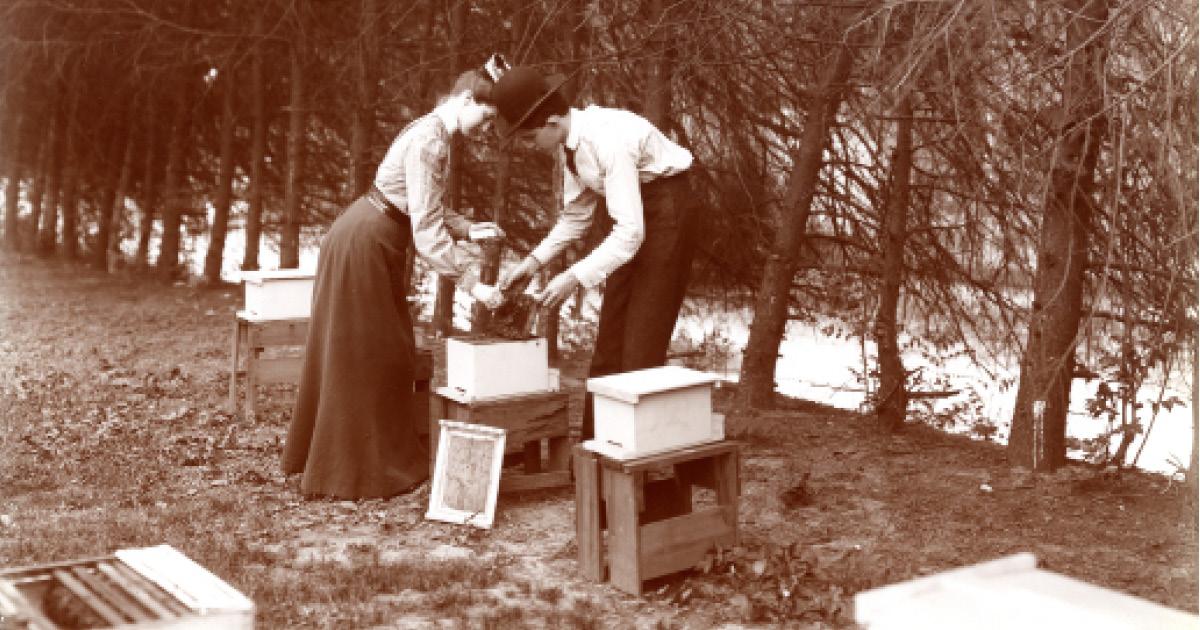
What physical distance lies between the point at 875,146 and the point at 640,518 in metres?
4.47

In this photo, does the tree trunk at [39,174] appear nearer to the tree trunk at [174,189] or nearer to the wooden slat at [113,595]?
the tree trunk at [174,189]

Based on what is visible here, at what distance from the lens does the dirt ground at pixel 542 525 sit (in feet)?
16.2

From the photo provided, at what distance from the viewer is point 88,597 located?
9.79 feet

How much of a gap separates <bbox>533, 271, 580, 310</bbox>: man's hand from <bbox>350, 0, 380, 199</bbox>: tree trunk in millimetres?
5427

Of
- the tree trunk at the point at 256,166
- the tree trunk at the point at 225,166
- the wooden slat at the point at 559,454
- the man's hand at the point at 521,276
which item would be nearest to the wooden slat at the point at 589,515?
the man's hand at the point at 521,276

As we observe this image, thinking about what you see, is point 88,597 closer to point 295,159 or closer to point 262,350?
point 262,350

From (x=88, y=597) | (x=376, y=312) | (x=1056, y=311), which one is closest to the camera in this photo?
(x=88, y=597)

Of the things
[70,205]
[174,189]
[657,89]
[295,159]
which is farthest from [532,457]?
[70,205]

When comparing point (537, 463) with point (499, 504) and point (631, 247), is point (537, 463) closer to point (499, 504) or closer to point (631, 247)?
point (499, 504)

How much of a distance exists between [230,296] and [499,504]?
379 inches

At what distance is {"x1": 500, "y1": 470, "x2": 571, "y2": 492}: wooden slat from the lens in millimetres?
6398

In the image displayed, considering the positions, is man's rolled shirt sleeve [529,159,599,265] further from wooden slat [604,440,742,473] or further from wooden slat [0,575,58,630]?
wooden slat [0,575,58,630]

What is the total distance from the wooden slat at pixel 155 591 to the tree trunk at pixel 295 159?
979 centimetres

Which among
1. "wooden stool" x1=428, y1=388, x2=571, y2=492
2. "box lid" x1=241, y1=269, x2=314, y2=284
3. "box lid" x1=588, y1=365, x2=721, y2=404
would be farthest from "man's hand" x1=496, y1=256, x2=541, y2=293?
"box lid" x1=241, y1=269, x2=314, y2=284
